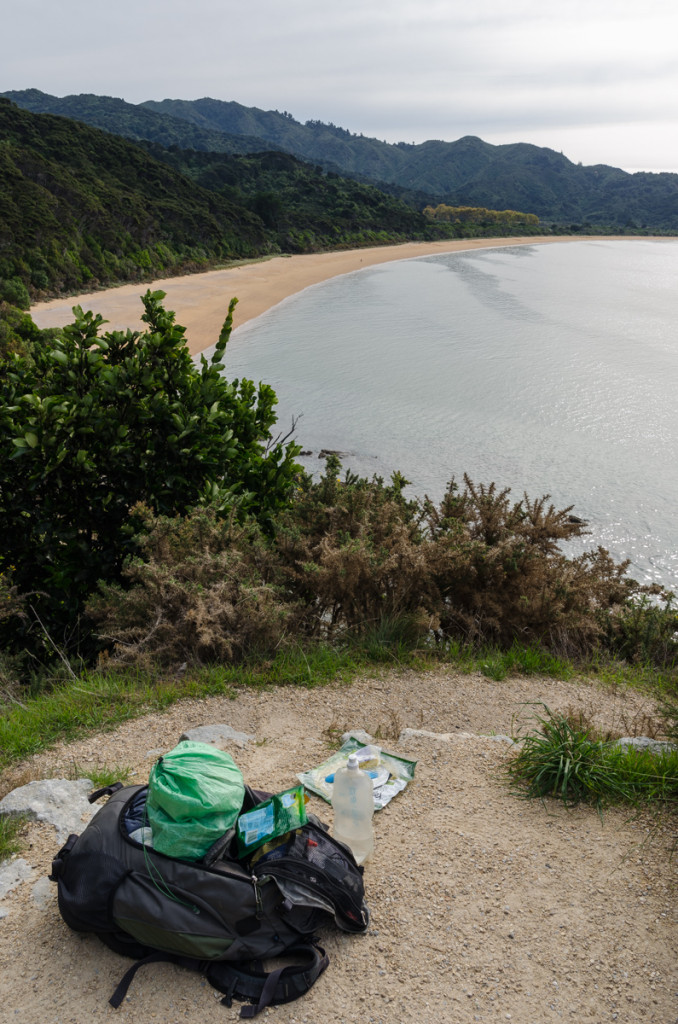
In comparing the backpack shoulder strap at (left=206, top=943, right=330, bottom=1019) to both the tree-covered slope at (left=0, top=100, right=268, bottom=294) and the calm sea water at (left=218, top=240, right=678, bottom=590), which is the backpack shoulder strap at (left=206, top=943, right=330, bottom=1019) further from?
the tree-covered slope at (left=0, top=100, right=268, bottom=294)

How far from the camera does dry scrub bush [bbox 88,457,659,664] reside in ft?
14.4

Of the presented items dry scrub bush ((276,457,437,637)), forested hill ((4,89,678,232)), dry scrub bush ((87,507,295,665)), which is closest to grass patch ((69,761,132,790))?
dry scrub bush ((87,507,295,665))

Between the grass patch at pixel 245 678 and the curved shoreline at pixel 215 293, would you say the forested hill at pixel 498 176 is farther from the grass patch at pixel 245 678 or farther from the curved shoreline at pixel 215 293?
the grass patch at pixel 245 678

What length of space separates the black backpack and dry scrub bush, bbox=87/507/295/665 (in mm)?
1851

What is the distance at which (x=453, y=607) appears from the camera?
527cm

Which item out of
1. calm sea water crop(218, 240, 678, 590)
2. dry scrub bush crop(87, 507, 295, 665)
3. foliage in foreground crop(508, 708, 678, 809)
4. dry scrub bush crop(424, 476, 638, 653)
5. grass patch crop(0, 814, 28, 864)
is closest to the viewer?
grass patch crop(0, 814, 28, 864)

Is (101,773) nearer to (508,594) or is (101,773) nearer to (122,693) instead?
(122,693)

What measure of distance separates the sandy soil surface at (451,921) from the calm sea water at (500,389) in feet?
21.9

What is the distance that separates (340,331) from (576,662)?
822 inches

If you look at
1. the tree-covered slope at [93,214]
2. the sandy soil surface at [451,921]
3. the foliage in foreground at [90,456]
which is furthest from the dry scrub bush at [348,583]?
the tree-covered slope at [93,214]

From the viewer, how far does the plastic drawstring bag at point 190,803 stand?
7.89 ft

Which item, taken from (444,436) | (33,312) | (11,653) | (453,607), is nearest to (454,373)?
(444,436)

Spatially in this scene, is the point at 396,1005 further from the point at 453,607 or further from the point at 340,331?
the point at 340,331

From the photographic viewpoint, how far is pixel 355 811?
2857 mm
